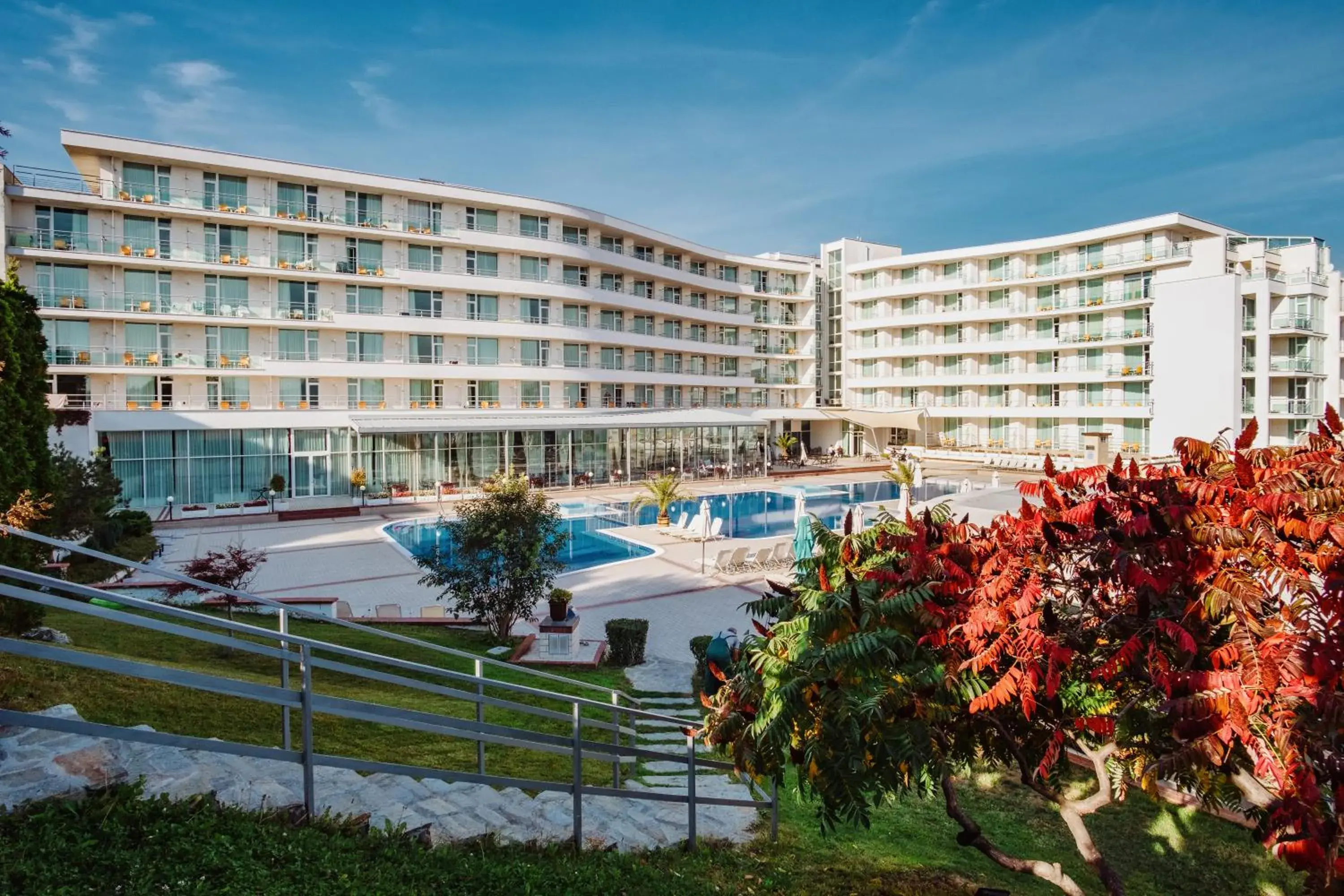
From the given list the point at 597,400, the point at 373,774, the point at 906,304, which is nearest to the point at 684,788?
the point at 373,774

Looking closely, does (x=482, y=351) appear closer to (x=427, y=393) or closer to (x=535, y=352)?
(x=535, y=352)

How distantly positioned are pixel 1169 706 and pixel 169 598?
15.0 m

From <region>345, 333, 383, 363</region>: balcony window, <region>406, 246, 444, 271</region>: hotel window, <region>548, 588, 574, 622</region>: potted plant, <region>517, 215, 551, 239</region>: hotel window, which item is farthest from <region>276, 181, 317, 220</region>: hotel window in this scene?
<region>548, 588, 574, 622</region>: potted plant

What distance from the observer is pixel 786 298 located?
182 feet

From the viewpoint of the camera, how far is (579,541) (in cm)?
2631

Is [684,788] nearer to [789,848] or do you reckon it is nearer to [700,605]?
[789,848]

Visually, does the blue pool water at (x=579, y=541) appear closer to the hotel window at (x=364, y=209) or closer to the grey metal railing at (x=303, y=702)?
the grey metal railing at (x=303, y=702)

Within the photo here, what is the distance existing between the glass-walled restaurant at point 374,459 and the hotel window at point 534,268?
8.82 meters

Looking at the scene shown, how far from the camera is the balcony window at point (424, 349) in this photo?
3678 centimetres

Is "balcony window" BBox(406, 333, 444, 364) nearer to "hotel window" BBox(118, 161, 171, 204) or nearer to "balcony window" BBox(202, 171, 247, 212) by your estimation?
"balcony window" BBox(202, 171, 247, 212)

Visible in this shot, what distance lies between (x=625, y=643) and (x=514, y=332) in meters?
29.1

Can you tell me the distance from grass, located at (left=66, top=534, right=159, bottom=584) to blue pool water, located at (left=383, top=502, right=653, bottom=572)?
6.85 meters

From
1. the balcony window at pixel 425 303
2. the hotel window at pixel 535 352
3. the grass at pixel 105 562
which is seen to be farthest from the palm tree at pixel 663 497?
the grass at pixel 105 562

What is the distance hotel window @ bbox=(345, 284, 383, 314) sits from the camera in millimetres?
35500
